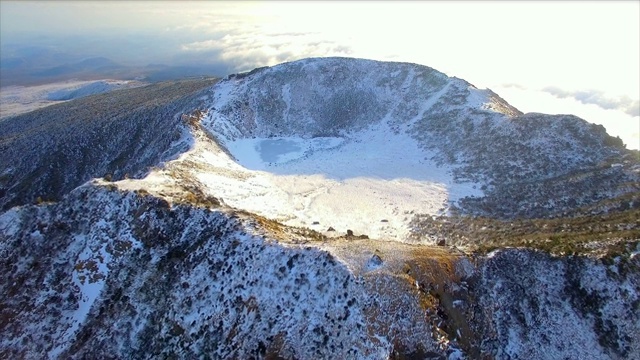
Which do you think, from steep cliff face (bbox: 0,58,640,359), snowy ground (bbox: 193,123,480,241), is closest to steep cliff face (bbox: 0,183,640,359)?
steep cliff face (bbox: 0,58,640,359)

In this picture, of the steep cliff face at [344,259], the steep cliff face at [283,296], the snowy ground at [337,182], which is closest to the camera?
the steep cliff face at [283,296]

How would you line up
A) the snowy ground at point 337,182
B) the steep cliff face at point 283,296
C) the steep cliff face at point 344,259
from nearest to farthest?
the steep cliff face at point 283,296 < the steep cliff face at point 344,259 < the snowy ground at point 337,182

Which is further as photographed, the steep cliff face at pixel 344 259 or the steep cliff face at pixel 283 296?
the steep cliff face at pixel 344 259

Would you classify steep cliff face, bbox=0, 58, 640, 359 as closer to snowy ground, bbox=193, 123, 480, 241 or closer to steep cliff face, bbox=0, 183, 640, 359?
steep cliff face, bbox=0, 183, 640, 359

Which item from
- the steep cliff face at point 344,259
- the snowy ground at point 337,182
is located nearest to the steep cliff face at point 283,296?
the steep cliff face at point 344,259

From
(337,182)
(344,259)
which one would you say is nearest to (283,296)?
(344,259)

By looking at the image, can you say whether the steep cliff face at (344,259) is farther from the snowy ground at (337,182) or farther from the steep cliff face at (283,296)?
the snowy ground at (337,182)

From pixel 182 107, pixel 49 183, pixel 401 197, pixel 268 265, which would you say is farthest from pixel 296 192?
pixel 49 183
